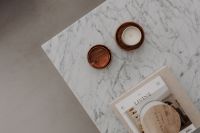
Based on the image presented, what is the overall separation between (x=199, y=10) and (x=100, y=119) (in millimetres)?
528

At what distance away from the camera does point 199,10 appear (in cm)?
141

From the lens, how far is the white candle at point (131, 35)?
141 centimetres

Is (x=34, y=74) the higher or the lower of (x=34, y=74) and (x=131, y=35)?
the higher

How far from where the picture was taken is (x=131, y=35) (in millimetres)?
1420

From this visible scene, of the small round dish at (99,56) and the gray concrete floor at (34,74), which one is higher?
the gray concrete floor at (34,74)

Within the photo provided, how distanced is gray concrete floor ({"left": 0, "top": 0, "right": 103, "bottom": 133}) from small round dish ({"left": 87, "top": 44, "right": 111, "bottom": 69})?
558 millimetres

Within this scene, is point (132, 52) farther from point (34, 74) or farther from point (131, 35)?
point (34, 74)

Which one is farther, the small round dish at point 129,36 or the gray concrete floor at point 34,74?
the gray concrete floor at point 34,74

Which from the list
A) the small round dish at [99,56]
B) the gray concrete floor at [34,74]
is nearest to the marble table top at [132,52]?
the small round dish at [99,56]

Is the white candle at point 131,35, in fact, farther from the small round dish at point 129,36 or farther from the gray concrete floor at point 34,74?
the gray concrete floor at point 34,74

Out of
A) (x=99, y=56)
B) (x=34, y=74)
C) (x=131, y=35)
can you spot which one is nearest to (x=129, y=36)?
(x=131, y=35)

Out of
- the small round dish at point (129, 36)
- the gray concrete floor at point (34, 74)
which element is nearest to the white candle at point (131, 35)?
the small round dish at point (129, 36)

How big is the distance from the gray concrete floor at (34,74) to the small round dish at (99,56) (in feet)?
1.83

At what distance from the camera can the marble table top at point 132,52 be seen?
1411 millimetres
